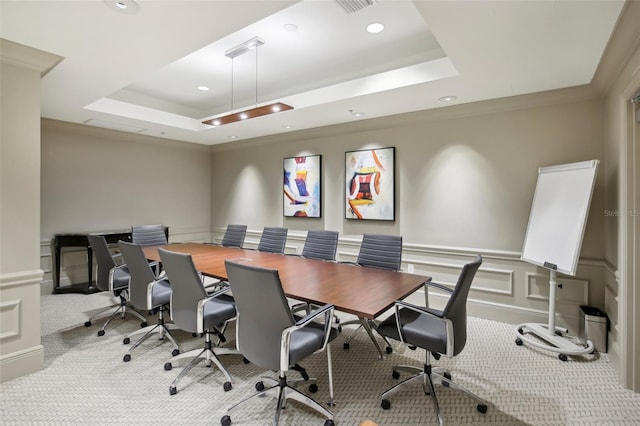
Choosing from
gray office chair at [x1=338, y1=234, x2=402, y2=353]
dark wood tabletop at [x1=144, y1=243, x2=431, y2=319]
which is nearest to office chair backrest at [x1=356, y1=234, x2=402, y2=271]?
gray office chair at [x1=338, y1=234, x2=402, y2=353]

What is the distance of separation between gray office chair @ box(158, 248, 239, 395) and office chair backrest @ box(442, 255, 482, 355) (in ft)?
5.33

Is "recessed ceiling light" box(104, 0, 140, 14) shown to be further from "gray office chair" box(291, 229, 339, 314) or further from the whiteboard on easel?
the whiteboard on easel

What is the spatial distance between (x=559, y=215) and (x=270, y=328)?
2.90 metres

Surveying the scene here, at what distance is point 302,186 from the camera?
209 inches

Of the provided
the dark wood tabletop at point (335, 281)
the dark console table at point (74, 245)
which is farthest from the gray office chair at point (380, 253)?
the dark console table at point (74, 245)

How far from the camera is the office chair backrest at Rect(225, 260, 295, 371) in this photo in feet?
5.66

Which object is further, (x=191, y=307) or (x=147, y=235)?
(x=147, y=235)

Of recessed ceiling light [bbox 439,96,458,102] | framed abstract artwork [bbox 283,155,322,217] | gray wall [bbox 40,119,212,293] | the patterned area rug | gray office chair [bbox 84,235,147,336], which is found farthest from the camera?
framed abstract artwork [bbox 283,155,322,217]

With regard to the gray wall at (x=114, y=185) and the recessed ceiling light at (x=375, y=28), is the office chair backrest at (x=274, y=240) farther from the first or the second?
the gray wall at (x=114, y=185)

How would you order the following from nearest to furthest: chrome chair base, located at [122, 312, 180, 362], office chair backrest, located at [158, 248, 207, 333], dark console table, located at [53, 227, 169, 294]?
office chair backrest, located at [158, 248, 207, 333] → chrome chair base, located at [122, 312, 180, 362] → dark console table, located at [53, 227, 169, 294]

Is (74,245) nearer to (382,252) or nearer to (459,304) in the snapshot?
(382,252)

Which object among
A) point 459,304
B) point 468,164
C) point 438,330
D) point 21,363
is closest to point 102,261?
point 21,363

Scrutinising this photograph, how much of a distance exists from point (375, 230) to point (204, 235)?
4.10 meters

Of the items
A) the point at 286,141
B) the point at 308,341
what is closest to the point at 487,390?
the point at 308,341
